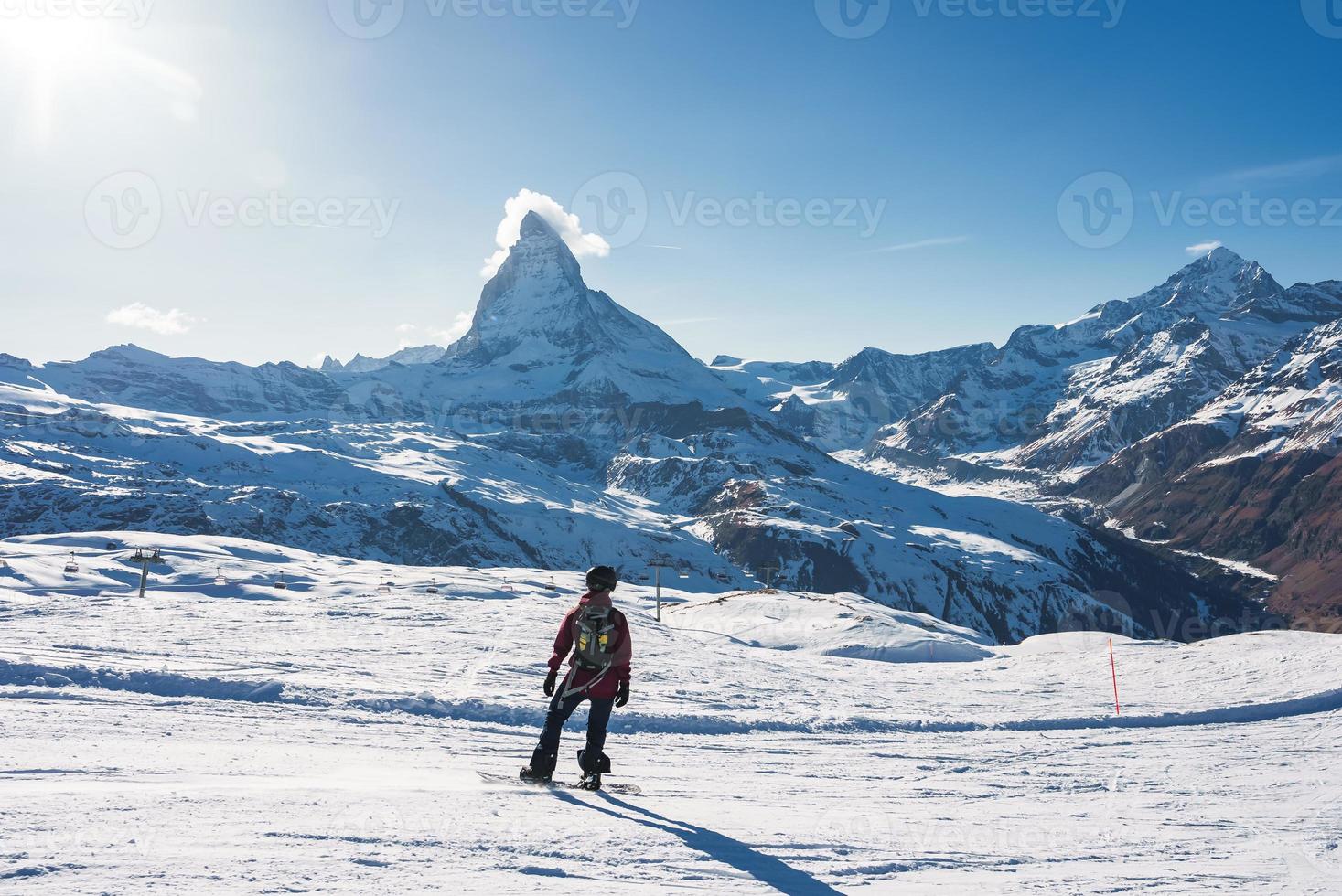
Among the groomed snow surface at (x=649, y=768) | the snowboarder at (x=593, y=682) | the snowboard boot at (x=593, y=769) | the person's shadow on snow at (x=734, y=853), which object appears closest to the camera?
the groomed snow surface at (x=649, y=768)

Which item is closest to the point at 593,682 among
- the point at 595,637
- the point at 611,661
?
the point at 611,661

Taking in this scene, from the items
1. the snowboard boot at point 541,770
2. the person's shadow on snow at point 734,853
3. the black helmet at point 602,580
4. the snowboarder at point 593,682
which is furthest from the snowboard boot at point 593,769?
the black helmet at point 602,580

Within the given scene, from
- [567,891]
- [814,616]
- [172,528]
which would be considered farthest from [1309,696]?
[172,528]

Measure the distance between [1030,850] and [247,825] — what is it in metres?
6.43

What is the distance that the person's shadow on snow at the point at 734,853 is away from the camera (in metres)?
5.76

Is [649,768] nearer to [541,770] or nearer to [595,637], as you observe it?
[541,770]

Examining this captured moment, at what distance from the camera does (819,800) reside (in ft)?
27.4

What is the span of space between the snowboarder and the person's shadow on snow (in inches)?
24.0

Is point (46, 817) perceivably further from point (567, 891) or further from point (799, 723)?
point (799, 723)

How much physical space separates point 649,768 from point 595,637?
262cm

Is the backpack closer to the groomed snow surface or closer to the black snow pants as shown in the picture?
the black snow pants

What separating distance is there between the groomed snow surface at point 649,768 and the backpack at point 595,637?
1.32 m

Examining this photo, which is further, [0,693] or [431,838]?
[0,693]

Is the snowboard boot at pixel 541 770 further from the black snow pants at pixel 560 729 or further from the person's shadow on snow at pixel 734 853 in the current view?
the person's shadow on snow at pixel 734 853
